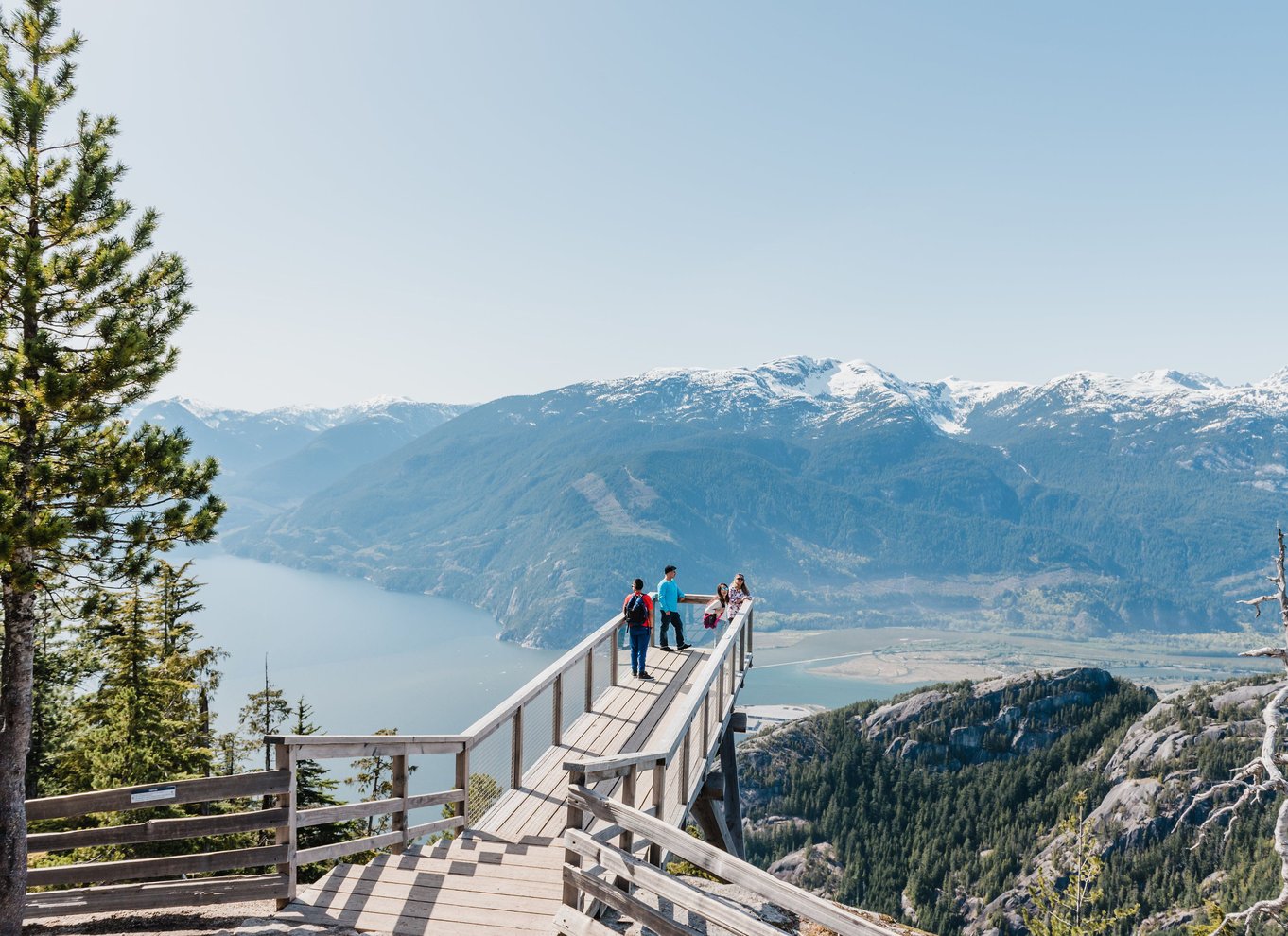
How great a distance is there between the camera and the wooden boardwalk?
18.5ft

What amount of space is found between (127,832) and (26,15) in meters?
7.35

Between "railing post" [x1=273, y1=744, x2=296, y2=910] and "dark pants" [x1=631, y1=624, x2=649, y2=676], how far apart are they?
22.8 ft

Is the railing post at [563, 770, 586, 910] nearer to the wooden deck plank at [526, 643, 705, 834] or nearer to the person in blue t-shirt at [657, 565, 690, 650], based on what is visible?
the wooden deck plank at [526, 643, 705, 834]

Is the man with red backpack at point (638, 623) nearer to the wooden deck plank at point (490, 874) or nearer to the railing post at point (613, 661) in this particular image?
the railing post at point (613, 661)

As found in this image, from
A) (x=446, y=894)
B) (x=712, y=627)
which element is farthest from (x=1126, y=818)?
(x=446, y=894)

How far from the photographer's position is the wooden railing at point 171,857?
554cm

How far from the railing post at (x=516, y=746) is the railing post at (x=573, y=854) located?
2.33 meters

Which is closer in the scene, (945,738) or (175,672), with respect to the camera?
(175,672)


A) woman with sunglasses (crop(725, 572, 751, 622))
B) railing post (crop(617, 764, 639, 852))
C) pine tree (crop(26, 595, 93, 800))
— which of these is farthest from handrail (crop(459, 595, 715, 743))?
pine tree (crop(26, 595, 93, 800))

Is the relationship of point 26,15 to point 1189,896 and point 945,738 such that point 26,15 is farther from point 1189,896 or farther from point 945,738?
point 945,738

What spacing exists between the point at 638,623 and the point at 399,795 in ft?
19.2

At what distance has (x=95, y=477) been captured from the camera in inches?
286

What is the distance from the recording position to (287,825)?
5.69 m

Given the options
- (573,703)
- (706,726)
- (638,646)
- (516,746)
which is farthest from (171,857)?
(638,646)
